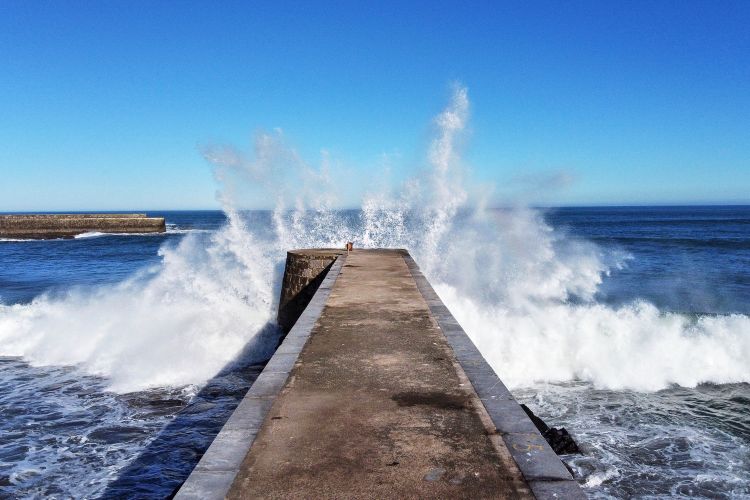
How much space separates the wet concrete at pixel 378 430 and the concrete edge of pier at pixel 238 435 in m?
0.04

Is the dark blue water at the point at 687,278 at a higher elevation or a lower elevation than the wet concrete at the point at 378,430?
lower

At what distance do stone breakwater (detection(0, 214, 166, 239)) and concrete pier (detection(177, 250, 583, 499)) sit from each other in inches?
2073

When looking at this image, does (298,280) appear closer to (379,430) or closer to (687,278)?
(379,430)

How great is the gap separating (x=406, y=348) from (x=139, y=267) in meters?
23.5

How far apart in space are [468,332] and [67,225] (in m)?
51.9

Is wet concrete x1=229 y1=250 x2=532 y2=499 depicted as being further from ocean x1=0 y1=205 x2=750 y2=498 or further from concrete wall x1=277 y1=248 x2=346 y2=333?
concrete wall x1=277 y1=248 x2=346 y2=333

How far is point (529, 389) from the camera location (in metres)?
8.51

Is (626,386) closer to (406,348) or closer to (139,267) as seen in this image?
(406,348)

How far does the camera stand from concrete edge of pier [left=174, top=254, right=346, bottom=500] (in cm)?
238

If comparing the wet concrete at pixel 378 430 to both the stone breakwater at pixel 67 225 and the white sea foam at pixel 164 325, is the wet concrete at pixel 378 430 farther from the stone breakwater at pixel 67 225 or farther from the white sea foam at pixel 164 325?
the stone breakwater at pixel 67 225

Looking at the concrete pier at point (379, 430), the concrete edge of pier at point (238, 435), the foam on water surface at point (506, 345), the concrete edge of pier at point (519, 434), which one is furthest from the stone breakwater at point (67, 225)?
the concrete edge of pier at point (519, 434)

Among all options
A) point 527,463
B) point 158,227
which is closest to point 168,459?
point 527,463

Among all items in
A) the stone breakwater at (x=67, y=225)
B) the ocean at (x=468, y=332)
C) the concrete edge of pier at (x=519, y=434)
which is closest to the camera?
the concrete edge of pier at (x=519, y=434)

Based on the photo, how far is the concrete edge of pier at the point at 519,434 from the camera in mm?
2379
